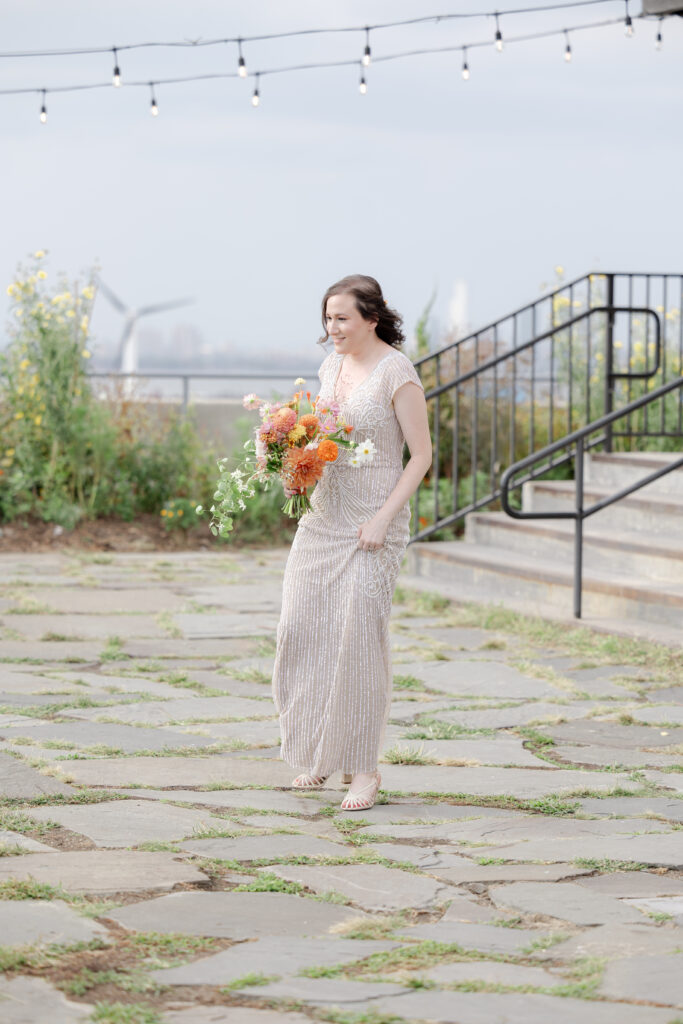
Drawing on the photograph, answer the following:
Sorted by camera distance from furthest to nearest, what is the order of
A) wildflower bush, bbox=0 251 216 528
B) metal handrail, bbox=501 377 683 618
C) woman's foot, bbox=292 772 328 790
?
1. wildflower bush, bbox=0 251 216 528
2. metal handrail, bbox=501 377 683 618
3. woman's foot, bbox=292 772 328 790

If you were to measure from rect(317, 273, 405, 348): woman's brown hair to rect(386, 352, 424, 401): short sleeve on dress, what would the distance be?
14cm

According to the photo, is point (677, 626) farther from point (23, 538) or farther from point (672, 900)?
point (23, 538)

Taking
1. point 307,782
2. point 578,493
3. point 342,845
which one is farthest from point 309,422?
point 578,493

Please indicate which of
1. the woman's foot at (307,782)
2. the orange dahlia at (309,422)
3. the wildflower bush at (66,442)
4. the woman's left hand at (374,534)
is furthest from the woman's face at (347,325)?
the wildflower bush at (66,442)

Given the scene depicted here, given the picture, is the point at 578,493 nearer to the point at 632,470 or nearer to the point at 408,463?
the point at 632,470

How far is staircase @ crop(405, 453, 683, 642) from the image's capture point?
7.34 meters

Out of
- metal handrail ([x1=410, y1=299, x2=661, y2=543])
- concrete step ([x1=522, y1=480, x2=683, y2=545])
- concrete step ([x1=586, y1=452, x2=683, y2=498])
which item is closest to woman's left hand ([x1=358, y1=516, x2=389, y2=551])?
concrete step ([x1=522, y1=480, x2=683, y2=545])

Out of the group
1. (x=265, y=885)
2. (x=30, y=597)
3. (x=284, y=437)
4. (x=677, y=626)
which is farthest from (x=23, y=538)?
(x=265, y=885)

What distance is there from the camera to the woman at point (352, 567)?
4.18 m

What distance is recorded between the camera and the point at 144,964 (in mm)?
2537

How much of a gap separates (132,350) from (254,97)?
20.8 meters

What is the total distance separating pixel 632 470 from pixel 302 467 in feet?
18.4

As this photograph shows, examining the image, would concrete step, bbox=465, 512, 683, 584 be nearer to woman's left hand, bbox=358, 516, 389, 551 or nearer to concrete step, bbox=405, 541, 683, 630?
concrete step, bbox=405, 541, 683, 630

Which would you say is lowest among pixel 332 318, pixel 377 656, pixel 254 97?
pixel 377 656
